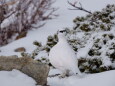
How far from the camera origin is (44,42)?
555 centimetres

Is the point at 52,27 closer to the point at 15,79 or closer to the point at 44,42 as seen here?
the point at 44,42

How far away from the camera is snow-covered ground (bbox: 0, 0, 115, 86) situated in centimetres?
314

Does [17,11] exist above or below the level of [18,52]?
above

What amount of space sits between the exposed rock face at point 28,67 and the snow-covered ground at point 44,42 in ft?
0.30

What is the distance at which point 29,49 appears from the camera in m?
5.50

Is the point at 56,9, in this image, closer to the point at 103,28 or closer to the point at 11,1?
the point at 11,1

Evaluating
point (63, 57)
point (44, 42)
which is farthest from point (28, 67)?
point (44, 42)

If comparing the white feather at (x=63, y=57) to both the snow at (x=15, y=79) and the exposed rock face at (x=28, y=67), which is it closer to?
the exposed rock face at (x=28, y=67)

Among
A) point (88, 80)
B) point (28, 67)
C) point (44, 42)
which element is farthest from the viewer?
point (44, 42)

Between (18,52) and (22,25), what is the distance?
2.74 feet

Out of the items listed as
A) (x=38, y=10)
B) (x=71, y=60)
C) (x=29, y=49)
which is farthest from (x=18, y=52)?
(x=71, y=60)

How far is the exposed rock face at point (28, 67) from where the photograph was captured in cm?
332

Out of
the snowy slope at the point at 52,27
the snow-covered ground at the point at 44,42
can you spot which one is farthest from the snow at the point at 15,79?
the snowy slope at the point at 52,27

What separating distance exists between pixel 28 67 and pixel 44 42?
221 cm
